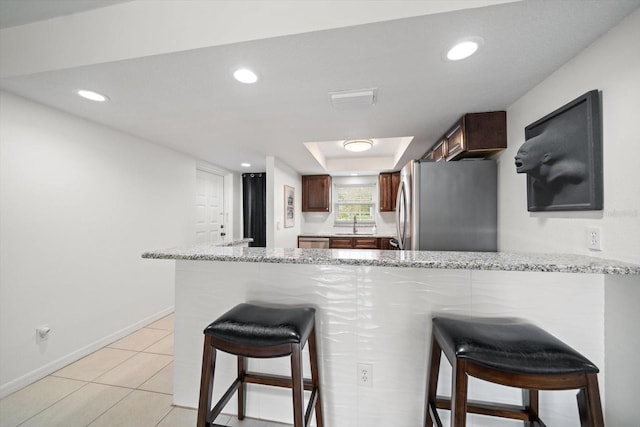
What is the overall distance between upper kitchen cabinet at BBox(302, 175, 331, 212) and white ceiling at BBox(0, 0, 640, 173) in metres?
2.55

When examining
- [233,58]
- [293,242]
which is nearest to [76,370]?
[233,58]

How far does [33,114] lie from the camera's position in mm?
1965

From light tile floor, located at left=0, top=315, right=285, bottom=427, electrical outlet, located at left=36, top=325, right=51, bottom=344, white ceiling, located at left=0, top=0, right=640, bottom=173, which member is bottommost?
light tile floor, located at left=0, top=315, right=285, bottom=427

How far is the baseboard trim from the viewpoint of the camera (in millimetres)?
1826

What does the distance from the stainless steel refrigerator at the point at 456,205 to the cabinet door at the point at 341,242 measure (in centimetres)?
258

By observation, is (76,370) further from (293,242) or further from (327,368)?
(293,242)

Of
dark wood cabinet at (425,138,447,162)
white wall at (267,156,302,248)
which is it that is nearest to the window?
white wall at (267,156,302,248)

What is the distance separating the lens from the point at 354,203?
17.7 feet

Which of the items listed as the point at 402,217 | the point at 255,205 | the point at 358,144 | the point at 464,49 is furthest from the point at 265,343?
the point at 255,205

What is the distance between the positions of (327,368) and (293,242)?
11.2 feet

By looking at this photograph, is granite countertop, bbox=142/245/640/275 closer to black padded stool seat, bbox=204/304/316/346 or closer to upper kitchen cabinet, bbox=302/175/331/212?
black padded stool seat, bbox=204/304/316/346

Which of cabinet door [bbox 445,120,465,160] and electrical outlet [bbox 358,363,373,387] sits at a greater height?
cabinet door [bbox 445,120,465,160]

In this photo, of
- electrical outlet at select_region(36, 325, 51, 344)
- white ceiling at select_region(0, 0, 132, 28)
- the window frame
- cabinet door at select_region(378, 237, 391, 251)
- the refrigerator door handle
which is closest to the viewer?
white ceiling at select_region(0, 0, 132, 28)

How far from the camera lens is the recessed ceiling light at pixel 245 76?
1525 mm
